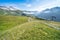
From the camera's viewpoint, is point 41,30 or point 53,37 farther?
point 41,30

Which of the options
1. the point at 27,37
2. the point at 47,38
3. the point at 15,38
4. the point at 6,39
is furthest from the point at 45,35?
the point at 6,39

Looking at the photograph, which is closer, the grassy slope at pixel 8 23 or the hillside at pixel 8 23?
the hillside at pixel 8 23

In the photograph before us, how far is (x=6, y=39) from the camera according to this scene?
148ft

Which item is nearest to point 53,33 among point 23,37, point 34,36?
point 34,36

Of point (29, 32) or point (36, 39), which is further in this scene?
point (29, 32)

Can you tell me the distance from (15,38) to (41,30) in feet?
30.1

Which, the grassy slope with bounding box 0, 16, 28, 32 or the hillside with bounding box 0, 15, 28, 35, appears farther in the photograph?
the grassy slope with bounding box 0, 16, 28, 32

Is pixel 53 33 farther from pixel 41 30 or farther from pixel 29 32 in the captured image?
pixel 29 32

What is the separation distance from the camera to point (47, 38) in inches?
1594

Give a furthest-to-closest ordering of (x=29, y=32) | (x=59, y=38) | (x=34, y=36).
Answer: (x=29, y=32), (x=34, y=36), (x=59, y=38)

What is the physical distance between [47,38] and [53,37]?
6.32ft

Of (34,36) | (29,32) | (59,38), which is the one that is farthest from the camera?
(29,32)

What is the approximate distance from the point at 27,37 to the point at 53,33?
8.53m

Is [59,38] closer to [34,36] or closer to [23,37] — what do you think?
[34,36]
